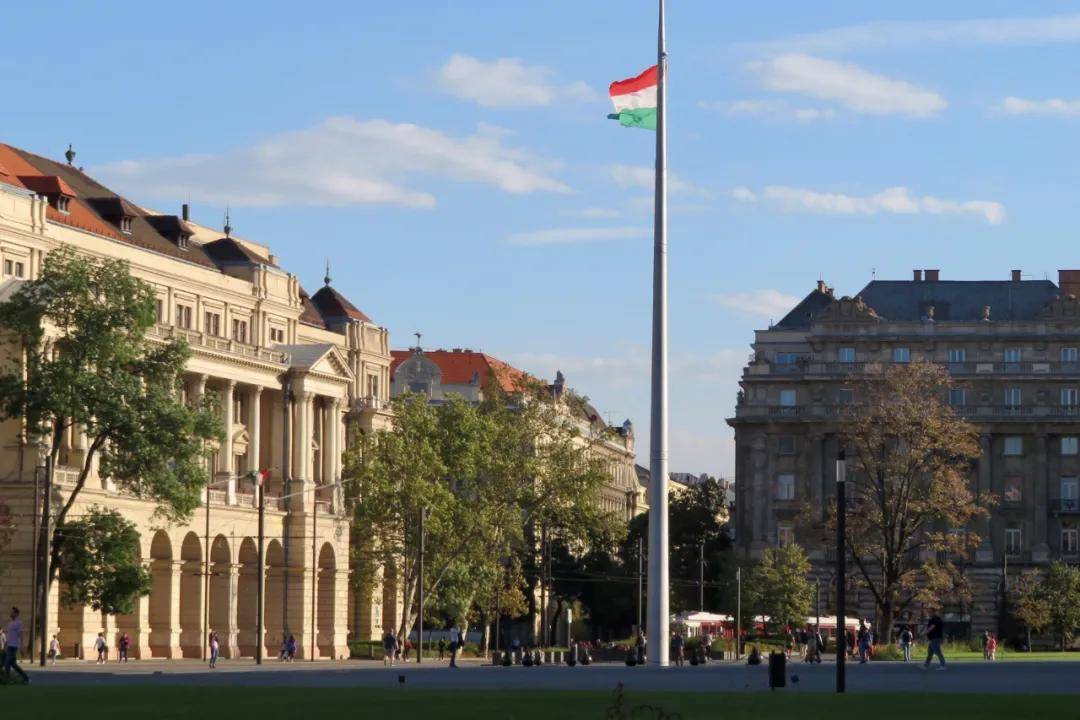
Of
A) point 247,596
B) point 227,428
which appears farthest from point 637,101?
point 247,596

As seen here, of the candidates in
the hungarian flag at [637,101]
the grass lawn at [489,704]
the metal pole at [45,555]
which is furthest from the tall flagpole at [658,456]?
the metal pole at [45,555]

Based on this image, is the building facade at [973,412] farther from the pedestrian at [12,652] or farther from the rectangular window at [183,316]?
the pedestrian at [12,652]

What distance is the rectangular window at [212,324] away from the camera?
138m

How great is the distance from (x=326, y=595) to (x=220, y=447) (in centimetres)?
1313

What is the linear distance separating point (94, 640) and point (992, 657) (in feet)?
143

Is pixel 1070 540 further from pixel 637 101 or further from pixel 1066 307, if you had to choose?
pixel 637 101

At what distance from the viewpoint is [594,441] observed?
14888 cm

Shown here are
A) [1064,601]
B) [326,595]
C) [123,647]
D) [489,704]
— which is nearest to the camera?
[489,704]

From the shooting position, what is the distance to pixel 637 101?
62.8m

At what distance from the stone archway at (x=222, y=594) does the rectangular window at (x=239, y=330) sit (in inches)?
684

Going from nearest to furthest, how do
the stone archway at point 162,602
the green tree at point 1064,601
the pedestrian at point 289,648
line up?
the stone archway at point 162,602 < the pedestrian at point 289,648 < the green tree at point 1064,601

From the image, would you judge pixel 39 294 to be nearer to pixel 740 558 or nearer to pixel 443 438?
pixel 443 438

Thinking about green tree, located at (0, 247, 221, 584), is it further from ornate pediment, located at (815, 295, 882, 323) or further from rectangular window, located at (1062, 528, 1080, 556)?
rectangular window, located at (1062, 528, 1080, 556)

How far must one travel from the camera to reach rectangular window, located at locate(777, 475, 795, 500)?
195000mm
